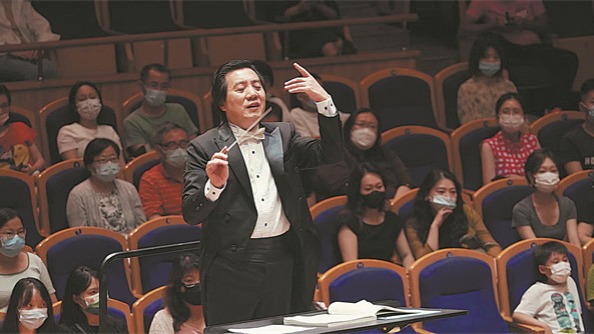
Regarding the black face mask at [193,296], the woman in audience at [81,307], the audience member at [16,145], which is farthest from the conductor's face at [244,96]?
the audience member at [16,145]

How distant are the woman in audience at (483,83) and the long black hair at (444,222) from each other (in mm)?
900

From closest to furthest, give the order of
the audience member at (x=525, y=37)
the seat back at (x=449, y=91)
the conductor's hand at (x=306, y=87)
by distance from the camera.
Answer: the conductor's hand at (x=306, y=87)
the seat back at (x=449, y=91)
the audience member at (x=525, y=37)

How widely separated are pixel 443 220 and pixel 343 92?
97 centimetres

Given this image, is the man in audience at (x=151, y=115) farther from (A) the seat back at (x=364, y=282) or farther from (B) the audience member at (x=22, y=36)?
(A) the seat back at (x=364, y=282)

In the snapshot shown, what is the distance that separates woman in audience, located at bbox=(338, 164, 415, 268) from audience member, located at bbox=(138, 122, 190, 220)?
585 mm

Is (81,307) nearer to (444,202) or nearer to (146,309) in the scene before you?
(146,309)

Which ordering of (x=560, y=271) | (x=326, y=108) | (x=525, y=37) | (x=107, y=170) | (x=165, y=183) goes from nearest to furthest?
(x=326, y=108), (x=560, y=271), (x=107, y=170), (x=165, y=183), (x=525, y=37)

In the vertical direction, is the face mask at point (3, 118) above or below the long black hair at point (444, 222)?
above

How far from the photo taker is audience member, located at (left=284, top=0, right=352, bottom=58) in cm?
465

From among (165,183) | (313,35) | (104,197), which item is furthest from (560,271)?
(313,35)

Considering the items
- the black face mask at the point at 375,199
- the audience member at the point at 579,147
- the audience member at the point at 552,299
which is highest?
the audience member at the point at 579,147

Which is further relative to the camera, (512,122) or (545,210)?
(512,122)

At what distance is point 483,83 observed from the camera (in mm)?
4258

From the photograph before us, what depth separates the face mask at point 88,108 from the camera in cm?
382
